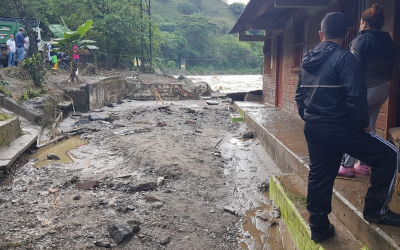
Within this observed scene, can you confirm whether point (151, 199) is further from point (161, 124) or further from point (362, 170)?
point (161, 124)

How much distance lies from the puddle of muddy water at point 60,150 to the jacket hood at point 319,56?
5540 mm

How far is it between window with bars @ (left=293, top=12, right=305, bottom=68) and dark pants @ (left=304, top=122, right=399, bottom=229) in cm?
697

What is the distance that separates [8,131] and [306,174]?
5.49 meters

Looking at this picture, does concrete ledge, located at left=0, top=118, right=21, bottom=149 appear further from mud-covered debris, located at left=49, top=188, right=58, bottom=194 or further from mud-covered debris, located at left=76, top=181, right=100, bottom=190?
mud-covered debris, located at left=76, top=181, right=100, bottom=190

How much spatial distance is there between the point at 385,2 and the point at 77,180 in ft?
17.1

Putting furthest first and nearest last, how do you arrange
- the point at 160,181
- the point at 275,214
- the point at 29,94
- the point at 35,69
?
the point at 35,69 < the point at 29,94 < the point at 160,181 < the point at 275,214

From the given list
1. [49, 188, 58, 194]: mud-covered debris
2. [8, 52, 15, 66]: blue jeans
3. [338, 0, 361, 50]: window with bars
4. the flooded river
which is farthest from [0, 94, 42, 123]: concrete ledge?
the flooded river

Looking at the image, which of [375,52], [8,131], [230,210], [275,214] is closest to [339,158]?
[375,52]

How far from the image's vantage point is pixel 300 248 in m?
3.30

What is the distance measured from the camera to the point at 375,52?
3205 mm

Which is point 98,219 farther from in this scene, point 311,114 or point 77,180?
point 311,114

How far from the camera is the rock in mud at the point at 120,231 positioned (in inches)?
137

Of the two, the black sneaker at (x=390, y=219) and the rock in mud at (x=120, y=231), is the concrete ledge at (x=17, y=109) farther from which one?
the black sneaker at (x=390, y=219)

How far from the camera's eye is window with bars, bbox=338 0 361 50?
5997 mm
